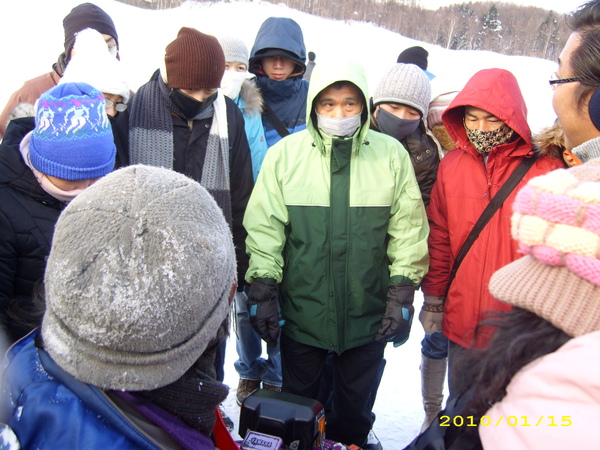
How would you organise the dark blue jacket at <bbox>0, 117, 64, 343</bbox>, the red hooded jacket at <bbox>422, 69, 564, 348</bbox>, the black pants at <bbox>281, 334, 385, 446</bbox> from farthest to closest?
the black pants at <bbox>281, 334, 385, 446</bbox>, the red hooded jacket at <bbox>422, 69, 564, 348</bbox>, the dark blue jacket at <bbox>0, 117, 64, 343</bbox>

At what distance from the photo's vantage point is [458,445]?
43.2 inches

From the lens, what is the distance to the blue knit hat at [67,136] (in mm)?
1600

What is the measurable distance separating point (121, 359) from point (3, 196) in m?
1.06

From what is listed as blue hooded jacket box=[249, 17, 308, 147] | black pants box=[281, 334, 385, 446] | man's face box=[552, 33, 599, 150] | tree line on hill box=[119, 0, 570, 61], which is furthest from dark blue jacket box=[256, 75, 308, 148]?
tree line on hill box=[119, 0, 570, 61]

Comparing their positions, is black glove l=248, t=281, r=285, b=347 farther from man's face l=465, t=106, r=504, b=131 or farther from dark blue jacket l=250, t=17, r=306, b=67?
dark blue jacket l=250, t=17, r=306, b=67

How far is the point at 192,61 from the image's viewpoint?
226cm

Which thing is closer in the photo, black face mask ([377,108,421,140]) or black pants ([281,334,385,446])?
black pants ([281,334,385,446])

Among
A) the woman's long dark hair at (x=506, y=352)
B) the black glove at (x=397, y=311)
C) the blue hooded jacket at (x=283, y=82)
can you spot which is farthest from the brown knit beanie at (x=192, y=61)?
the woman's long dark hair at (x=506, y=352)

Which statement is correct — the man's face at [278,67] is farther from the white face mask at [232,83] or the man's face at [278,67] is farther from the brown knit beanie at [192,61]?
the brown knit beanie at [192,61]

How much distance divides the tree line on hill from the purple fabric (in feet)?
121

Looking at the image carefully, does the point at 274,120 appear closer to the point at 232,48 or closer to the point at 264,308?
the point at 232,48

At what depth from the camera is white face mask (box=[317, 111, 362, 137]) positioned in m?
2.31

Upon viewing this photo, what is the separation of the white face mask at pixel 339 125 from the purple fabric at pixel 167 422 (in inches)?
65.5

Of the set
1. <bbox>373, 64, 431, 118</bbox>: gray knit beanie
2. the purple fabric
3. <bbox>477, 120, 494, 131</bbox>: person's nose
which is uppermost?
<bbox>373, 64, 431, 118</bbox>: gray knit beanie
